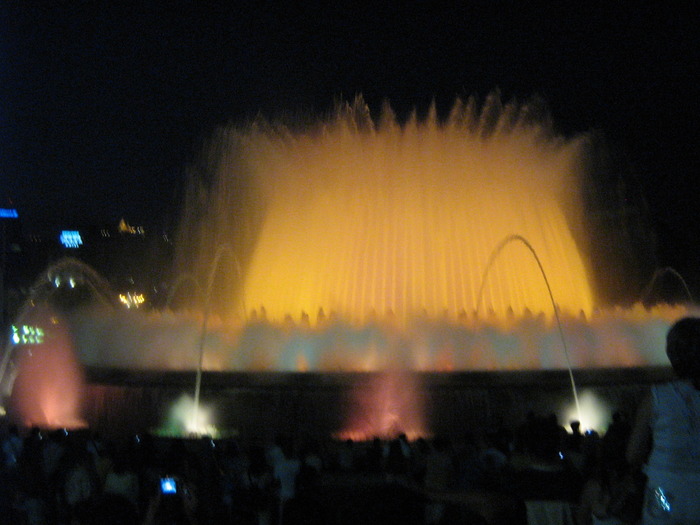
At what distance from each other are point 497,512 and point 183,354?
1183cm

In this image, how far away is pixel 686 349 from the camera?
2.41 meters

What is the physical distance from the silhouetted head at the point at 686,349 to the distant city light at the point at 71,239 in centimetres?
8228

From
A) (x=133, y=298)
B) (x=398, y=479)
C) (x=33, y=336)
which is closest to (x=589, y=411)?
(x=398, y=479)

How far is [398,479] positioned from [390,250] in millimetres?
15596

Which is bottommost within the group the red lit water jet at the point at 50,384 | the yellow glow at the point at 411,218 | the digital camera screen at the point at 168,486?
the digital camera screen at the point at 168,486

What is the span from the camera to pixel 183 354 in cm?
1407

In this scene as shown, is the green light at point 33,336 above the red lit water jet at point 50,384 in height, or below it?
above

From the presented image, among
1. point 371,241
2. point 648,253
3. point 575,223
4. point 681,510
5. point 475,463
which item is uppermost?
point 648,253

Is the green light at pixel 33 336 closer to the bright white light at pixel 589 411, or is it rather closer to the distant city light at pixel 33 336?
the distant city light at pixel 33 336

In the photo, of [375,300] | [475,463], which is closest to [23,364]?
[375,300]

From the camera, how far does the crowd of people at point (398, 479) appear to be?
2395 millimetres

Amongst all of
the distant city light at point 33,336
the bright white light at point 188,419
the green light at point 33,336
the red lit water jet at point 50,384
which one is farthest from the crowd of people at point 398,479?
the distant city light at point 33,336

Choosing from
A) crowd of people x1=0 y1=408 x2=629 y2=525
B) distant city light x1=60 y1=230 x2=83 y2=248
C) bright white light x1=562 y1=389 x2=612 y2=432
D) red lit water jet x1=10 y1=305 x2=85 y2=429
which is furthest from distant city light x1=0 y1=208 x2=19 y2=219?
crowd of people x1=0 y1=408 x2=629 y2=525

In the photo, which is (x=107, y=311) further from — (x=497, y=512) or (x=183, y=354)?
(x=497, y=512)
